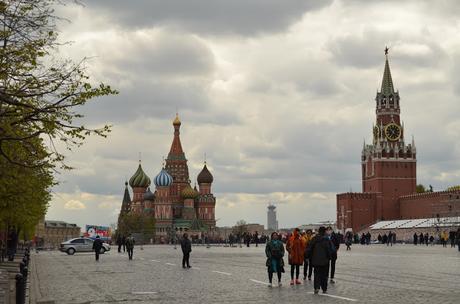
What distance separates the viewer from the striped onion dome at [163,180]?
14775 centimetres

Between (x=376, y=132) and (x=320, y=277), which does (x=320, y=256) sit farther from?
(x=376, y=132)

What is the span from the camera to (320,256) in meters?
18.3

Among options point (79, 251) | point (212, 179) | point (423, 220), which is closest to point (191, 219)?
point (212, 179)

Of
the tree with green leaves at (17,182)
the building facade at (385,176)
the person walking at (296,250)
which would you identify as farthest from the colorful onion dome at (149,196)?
the person walking at (296,250)

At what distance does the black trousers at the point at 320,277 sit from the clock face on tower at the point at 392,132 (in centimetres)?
13668

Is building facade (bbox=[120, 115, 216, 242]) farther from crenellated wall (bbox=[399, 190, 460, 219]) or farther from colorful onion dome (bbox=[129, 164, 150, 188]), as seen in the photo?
crenellated wall (bbox=[399, 190, 460, 219])

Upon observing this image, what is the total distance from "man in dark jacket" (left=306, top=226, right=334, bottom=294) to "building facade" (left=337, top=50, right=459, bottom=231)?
4814 inches

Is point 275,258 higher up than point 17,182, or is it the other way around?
point 17,182

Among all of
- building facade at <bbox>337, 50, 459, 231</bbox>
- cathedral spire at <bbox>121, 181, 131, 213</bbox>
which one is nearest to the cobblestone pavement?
building facade at <bbox>337, 50, 459, 231</bbox>

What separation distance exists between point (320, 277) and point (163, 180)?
130235 millimetres

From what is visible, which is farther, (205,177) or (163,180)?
(205,177)

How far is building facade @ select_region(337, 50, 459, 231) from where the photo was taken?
145m

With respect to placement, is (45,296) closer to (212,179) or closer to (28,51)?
(28,51)

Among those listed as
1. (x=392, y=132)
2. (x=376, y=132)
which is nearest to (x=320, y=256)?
(x=392, y=132)
